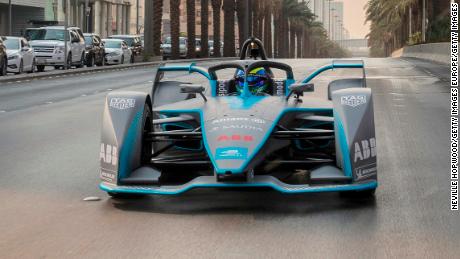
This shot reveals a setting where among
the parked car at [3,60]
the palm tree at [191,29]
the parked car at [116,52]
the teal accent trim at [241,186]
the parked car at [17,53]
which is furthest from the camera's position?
the palm tree at [191,29]

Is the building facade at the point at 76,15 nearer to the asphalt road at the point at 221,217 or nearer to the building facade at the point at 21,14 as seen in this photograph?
the building facade at the point at 21,14

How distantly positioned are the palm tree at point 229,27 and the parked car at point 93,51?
34205mm

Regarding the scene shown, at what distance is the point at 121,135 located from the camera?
31.9 feet

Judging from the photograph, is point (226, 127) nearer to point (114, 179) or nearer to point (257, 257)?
point (114, 179)

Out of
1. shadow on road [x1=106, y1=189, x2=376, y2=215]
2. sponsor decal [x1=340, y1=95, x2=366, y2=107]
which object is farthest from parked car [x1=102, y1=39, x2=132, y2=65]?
sponsor decal [x1=340, y1=95, x2=366, y2=107]

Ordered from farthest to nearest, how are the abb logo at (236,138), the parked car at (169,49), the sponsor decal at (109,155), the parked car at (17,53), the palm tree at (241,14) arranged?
the palm tree at (241,14), the parked car at (169,49), the parked car at (17,53), the sponsor decal at (109,155), the abb logo at (236,138)

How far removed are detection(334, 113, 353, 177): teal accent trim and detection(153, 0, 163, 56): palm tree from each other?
59.1 metres

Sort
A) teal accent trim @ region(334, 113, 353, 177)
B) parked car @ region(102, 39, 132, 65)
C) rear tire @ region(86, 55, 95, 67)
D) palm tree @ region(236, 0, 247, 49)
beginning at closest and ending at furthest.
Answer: teal accent trim @ region(334, 113, 353, 177) < rear tire @ region(86, 55, 95, 67) < parked car @ region(102, 39, 132, 65) < palm tree @ region(236, 0, 247, 49)

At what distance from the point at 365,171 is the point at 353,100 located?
803mm

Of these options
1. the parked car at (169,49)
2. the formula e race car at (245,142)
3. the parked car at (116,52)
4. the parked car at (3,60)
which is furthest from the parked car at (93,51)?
the formula e race car at (245,142)

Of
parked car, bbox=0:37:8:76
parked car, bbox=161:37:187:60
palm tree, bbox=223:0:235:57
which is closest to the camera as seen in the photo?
parked car, bbox=0:37:8:76

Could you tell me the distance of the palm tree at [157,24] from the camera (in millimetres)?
68500

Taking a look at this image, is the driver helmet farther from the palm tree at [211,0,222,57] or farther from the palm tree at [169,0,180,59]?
the palm tree at [211,0,222,57]

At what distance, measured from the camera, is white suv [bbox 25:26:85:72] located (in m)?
48.3
